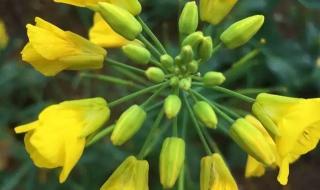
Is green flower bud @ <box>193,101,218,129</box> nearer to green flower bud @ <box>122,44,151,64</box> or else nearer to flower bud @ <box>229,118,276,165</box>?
flower bud @ <box>229,118,276,165</box>

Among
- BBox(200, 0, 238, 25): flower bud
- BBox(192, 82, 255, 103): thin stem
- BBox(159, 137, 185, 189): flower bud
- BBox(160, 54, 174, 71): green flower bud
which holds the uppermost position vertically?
BBox(200, 0, 238, 25): flower bud

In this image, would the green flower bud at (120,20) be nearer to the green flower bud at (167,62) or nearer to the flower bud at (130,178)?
the green flower bud at (167,62)

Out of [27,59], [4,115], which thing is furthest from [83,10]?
[27,59]

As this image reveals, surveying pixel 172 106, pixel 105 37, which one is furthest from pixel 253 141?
pixel 105 37

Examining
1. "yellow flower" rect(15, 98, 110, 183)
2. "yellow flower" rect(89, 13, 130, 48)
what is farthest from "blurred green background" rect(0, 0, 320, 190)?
"yellow flower" rect(15, 98, 110, 183)

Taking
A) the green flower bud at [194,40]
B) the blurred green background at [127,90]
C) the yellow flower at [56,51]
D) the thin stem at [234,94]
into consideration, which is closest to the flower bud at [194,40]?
the green flower bud at [194,40]

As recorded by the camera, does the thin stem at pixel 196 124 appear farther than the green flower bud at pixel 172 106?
Yes

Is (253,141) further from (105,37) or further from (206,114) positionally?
(105,37)
